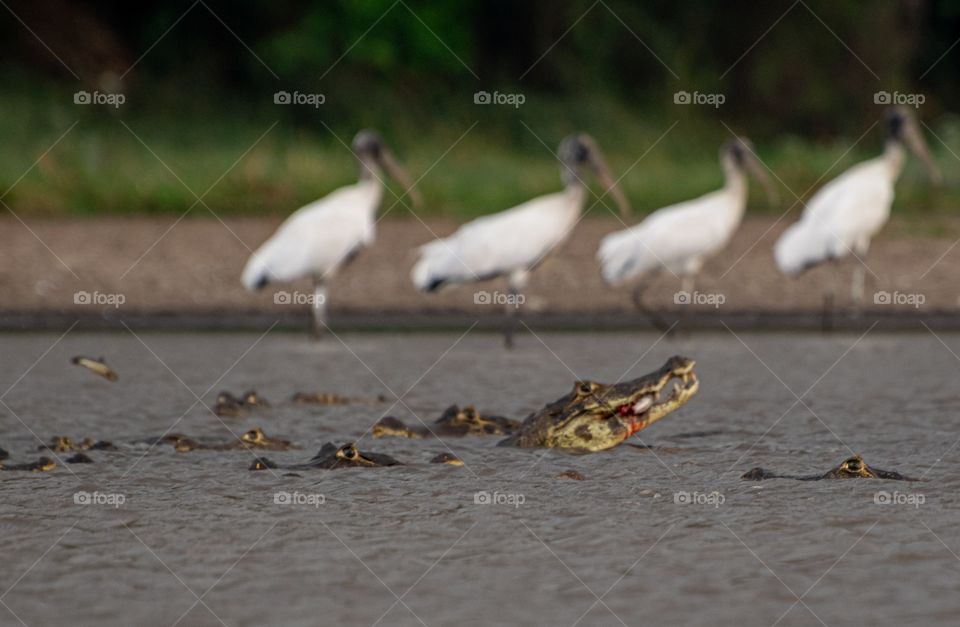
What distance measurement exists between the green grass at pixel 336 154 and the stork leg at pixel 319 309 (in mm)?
5011

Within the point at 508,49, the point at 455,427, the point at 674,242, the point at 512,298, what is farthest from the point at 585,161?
the point at 508,49

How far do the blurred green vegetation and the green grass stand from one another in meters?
0.07

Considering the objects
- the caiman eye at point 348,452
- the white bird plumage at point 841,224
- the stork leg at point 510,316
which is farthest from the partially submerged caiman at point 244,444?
the white bird plumage at point 841,224

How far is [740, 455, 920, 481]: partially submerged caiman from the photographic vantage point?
25.7 ft

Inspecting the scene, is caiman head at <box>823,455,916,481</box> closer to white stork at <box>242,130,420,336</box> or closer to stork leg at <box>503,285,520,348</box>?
stork leg at <box>503,285,520,348</box>

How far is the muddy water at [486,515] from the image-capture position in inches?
227

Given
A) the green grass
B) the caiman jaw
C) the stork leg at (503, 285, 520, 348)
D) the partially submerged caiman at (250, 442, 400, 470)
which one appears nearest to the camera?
the partially submerged caiman at (250, 442, 400, 470)

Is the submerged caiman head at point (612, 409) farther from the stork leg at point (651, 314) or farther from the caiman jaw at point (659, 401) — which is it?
the stork leg at point (651, 314)

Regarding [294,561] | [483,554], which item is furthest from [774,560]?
[294,561]

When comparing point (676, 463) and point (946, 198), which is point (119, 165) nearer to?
point (946, 198)

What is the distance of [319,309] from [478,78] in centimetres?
1559

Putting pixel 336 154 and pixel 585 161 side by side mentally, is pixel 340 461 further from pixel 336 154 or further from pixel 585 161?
pixel 336 154

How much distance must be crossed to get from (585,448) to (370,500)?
57.0 inches

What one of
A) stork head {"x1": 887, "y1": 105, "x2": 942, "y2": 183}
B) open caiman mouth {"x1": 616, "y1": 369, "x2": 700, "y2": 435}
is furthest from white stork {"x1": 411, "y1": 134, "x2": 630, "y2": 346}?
open caiman mouth {"x1": 616, "y1": 369, "x2": 700, "y2": 435}
